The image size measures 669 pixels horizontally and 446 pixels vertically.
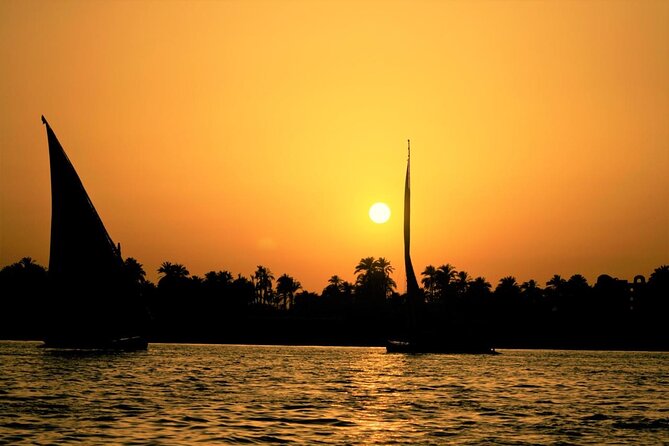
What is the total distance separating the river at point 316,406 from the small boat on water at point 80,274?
27.0ft

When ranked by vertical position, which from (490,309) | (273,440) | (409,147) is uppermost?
(409,147)

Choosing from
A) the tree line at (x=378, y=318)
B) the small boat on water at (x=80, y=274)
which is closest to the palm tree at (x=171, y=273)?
the tree line at (x=378, y=318)

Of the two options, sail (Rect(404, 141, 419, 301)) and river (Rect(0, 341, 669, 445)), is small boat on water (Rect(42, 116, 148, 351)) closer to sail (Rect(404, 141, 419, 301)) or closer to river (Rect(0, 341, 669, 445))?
river (Rect(0, 341, 669, 445))

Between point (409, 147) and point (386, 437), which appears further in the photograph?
point (409, 147)

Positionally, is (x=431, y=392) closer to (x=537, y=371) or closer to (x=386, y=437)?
(x=386, y=437)

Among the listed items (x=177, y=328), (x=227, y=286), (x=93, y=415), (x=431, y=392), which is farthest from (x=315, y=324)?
(x=93, y=415)

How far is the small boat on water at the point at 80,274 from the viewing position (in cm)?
6781

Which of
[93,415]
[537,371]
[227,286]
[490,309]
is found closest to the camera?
[93,415]

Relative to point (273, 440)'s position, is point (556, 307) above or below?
above

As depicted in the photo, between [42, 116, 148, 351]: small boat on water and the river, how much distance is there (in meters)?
8.23

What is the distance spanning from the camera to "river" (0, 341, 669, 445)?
27.3 meters

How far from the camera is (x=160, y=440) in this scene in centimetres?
2516

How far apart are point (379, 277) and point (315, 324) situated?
4068cm

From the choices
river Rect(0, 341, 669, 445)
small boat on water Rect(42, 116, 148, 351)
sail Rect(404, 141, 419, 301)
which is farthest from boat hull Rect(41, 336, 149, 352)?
sail Rect(404, 141, 419, 301)
